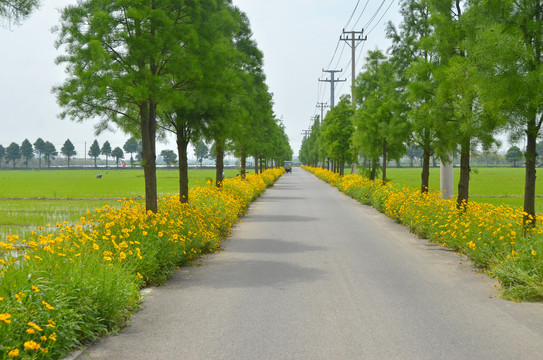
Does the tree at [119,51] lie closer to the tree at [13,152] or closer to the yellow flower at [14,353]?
the yellow flower at [14,353]

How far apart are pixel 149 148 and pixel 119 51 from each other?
2.32 meters

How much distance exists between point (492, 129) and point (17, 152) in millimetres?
205595

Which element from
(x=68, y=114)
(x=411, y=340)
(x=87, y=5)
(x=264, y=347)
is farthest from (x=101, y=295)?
(x=87, y=5)

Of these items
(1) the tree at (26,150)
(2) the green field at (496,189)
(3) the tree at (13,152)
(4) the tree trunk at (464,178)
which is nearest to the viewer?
(4) the tree trunk at (464,178)

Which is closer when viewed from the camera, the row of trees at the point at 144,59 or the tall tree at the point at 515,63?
the tall tree at the point at 515,63

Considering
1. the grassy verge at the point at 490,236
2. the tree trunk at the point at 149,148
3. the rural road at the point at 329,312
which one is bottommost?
the rural road at the point at 329,312

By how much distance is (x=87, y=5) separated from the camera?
10.3 metres

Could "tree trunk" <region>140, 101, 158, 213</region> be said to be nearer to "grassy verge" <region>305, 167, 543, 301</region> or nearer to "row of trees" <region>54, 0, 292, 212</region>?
"row of trees" <region>54, 0, 292, 212</region>

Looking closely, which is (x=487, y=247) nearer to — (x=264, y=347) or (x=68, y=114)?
(x=264, y=347)

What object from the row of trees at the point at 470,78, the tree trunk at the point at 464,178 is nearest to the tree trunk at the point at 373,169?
the row of trees at the point at 470,78

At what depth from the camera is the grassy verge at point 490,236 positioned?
7.05 meters

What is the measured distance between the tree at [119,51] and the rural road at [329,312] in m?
3.95

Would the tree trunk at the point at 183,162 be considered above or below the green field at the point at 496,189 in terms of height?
above

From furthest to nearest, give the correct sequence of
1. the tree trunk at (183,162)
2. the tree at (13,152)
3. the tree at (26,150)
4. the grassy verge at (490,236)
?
the tree at (26,150), the tree at (13,152), the tree trunk at (183,162), the grassy verge at (490,236)
